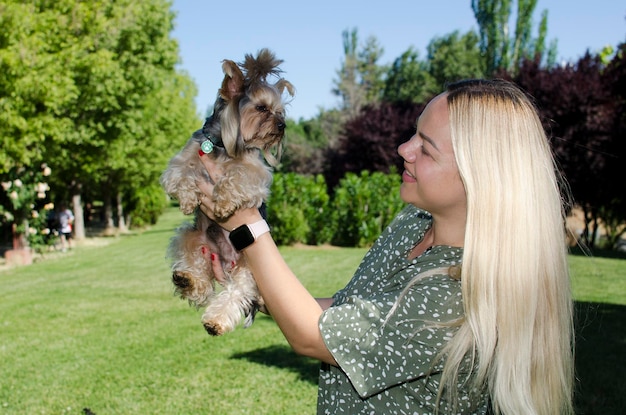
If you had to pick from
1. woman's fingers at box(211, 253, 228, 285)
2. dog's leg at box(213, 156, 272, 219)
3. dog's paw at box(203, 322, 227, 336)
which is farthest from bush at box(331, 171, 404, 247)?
dog's paw at box(203, 322, 227, 336)

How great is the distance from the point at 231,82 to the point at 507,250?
2075 mm

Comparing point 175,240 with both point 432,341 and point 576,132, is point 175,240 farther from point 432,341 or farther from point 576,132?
point 576,132

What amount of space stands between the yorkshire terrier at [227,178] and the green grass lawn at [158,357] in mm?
2488

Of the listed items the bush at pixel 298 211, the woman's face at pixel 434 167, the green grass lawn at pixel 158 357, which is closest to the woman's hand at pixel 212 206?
the woman's face at pixel 434 167

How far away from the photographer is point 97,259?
22594 millimetres

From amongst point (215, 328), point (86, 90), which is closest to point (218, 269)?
point (215, 328)

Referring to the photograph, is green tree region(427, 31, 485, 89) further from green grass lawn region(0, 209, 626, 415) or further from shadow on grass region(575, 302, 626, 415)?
shadow on grass region(575, 302, 626, 415)

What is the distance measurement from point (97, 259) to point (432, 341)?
22.0m

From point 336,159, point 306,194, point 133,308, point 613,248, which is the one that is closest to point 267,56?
point 133,308

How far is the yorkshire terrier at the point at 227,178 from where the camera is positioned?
3285 mm

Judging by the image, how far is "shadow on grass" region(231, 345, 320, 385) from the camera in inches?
323

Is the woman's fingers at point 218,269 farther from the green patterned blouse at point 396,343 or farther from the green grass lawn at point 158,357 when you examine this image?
the green grass lawn at point 158,357

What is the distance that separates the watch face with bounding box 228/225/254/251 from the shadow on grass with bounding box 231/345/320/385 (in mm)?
5778

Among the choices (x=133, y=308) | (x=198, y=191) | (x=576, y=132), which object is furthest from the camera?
(x=576, y=132)
